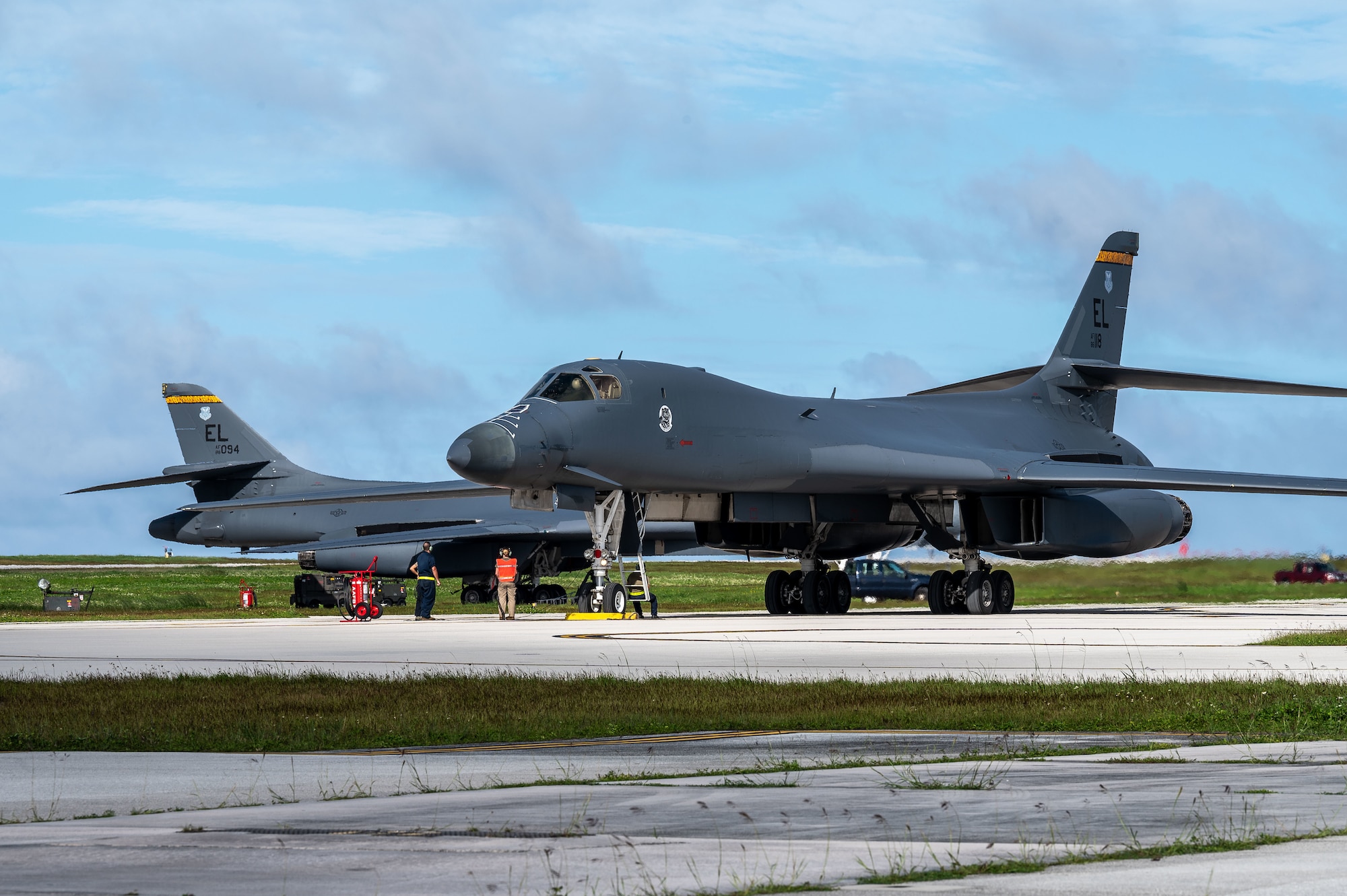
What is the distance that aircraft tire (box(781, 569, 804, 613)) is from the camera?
115 feet

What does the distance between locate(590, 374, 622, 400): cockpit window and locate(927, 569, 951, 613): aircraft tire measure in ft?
31.7

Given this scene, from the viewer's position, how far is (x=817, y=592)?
3481 centimetres

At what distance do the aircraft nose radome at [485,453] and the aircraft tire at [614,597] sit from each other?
2977mm

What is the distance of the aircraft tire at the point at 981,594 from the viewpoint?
3403 cm

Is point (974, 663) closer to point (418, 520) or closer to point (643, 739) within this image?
point (643, 739)

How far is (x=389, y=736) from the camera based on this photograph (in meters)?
10.4

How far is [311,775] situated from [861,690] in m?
5.84

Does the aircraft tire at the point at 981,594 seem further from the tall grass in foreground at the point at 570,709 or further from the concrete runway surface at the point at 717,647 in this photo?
the tall grass in foreground at the point at 570,709

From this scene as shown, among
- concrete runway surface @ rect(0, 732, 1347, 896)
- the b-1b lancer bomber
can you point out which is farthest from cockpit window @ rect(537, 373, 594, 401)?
concrete runway surface @ rect(0, 732, 1347, 896)

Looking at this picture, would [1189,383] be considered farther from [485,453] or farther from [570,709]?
[570,709]

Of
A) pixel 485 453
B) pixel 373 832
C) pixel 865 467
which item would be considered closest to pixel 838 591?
pixel 865 467

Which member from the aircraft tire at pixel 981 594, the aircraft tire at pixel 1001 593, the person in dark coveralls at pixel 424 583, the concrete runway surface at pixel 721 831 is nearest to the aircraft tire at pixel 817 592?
the aircraft tire at pixel 981 594

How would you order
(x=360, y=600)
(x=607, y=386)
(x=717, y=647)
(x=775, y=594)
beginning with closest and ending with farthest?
1. (x=717, y=647)
2. (x=607, y=386)
3. (x=775, y=594)
4. (x=360, y=600)

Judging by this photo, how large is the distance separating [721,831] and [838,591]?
95.4 feet
